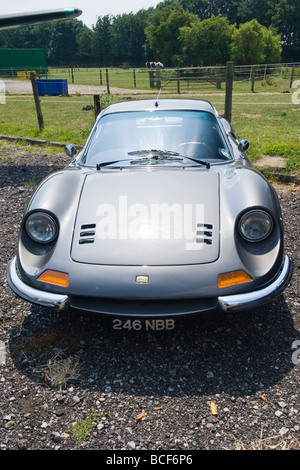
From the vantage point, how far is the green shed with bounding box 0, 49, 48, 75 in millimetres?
42500

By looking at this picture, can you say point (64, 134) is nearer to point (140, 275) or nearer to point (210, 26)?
point (140, 275)

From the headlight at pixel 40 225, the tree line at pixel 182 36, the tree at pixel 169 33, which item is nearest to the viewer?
the headlight at pixel 40 225

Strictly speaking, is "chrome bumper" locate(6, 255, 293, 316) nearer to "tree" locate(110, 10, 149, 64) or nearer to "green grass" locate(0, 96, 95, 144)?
"green grass" locate(0, 96, 95, 144)

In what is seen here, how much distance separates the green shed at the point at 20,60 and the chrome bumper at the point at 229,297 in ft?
148

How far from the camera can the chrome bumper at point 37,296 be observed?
2.20 metres

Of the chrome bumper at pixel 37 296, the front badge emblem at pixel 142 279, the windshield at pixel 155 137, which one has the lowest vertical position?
the chrome bumper at pixel 37 296

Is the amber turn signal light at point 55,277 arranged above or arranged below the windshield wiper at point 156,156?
below

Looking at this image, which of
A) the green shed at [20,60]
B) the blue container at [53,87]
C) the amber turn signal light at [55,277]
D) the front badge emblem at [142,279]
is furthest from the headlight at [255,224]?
the green shed at [20,60]

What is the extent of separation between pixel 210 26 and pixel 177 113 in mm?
45792

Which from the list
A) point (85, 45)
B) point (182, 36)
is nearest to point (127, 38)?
point (85, 45)

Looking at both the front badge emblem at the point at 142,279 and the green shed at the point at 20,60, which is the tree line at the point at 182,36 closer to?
the green shed at the point at 20,60

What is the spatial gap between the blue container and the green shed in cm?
2346

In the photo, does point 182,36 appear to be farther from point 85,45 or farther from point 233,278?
point 233,278

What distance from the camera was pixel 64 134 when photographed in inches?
342
